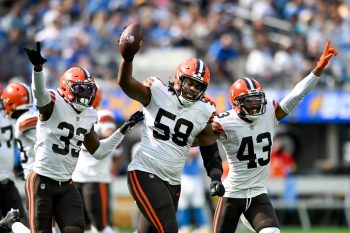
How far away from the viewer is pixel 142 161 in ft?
27.2

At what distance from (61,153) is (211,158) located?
4.58ft

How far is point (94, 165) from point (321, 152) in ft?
28.4

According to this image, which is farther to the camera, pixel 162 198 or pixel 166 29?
pixel 166 29

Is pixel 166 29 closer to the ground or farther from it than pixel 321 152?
farther from it

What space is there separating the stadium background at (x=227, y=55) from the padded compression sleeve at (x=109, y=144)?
7182 millimetres

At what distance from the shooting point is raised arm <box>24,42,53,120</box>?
7703 mm

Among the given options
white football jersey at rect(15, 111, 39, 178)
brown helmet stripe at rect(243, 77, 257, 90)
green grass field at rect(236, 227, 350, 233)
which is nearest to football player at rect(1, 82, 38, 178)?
white football jersey at rect(15, 111, 39, 178)

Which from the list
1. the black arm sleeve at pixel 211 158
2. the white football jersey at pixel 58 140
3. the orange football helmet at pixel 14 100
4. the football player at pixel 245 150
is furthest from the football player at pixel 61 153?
the orange football helmet at pixel 14 100

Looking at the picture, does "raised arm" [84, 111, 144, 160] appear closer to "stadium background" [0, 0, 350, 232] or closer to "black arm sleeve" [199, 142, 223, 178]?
"black arm sleeve" [199, 142, 223, 178]

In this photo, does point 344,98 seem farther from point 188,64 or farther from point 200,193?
point 188,64

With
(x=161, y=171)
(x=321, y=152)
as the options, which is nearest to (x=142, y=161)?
(x=161, y=171)

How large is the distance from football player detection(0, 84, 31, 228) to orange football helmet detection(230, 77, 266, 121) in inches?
99.9

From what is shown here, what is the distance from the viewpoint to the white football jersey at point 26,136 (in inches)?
370

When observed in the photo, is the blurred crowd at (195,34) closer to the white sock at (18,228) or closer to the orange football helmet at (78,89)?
the white sock at (18,228)
